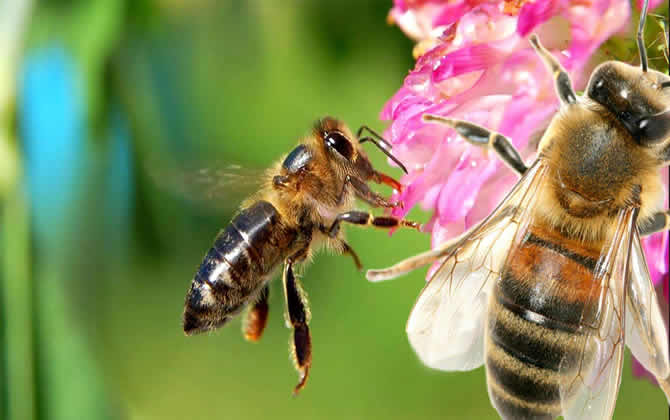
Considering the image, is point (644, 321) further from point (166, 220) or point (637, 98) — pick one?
point (166, 220)

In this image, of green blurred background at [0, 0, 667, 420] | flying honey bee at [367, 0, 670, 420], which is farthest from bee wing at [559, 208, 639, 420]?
green blurred background at [0, 0, 667, 420]

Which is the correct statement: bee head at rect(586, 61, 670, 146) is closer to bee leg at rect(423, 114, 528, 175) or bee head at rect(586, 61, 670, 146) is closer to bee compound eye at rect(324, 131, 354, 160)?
bee leg at rect(423, 114, 528, 175)

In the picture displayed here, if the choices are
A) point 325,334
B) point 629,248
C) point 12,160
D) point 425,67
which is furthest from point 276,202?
point 12,160

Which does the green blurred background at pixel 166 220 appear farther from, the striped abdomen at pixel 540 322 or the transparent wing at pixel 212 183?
the striped abdomen at pixel 540 322

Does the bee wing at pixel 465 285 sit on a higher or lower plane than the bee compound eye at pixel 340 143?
lower

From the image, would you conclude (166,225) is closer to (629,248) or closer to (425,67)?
(425,67)

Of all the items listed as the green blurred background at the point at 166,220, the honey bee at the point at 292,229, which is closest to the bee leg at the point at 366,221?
the honey bee at the point at 292,229

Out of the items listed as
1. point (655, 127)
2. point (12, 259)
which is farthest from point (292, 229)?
point (12, 259)
